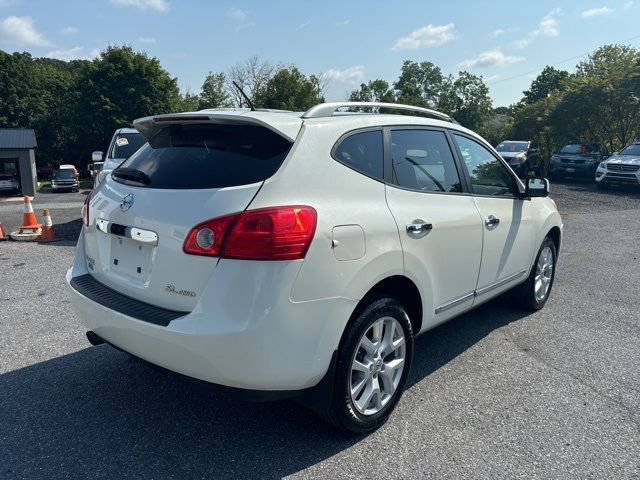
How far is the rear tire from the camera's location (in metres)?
4.94

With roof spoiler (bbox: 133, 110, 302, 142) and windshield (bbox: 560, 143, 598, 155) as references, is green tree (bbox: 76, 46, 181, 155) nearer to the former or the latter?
windshield (bbox: 560, 143, 598, 155)

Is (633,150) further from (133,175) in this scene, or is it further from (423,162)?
(133,175)

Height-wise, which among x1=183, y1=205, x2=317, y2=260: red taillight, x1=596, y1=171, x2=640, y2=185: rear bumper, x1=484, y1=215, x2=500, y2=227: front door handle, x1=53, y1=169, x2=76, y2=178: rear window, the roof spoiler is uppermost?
the roof spoiler

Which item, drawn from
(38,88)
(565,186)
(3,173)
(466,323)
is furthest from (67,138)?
(466,323)

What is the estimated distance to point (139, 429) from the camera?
9.67 ft

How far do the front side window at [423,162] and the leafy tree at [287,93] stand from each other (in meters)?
41.6

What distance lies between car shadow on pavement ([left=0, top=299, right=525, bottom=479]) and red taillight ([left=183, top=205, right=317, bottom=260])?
0.69 meters

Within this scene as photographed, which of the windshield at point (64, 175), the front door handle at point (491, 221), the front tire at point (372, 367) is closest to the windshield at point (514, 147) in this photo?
the front door handle at point (491, 221)

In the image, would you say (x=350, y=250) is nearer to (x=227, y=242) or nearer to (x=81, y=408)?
(x=227, y=242)

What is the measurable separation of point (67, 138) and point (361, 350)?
58603mm

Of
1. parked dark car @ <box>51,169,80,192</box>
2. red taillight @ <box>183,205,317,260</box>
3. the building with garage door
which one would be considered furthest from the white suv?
the building with garage door

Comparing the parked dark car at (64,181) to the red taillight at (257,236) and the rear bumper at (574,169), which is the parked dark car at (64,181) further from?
the red taillight at (257,236)

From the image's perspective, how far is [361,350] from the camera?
2.86 meters

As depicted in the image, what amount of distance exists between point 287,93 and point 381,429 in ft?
146
